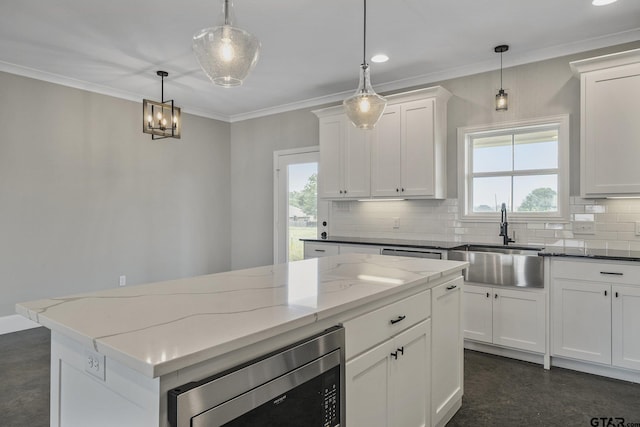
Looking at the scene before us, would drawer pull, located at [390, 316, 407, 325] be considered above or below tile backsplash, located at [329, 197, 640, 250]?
below

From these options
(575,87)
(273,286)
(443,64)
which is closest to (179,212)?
(443,64)

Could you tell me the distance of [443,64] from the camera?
4078 mm

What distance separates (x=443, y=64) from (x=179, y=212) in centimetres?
389

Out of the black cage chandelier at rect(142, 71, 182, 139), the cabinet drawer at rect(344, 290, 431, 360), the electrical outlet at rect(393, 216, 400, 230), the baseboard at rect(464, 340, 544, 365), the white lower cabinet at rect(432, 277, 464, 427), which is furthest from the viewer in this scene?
the electrical outlet at rect(393, 216, 400, 230)

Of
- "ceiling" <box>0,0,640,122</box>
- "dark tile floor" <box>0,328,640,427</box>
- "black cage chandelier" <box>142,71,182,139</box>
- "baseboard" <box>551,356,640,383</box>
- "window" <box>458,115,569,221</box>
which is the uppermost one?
"ceiling" <box>0,0,640,122</box>

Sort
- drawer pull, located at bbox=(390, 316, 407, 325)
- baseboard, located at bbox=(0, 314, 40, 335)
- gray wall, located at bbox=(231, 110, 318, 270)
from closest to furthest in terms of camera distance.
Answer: drawer pull, located at bbox=(390, 316, 407, 325) < baseboard, located at bbox=(0, 314, 40, 335) < gray wall, located at bbox=(231, 110, 318, 270)

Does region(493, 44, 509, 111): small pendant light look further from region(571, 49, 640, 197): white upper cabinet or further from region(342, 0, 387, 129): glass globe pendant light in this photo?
region(342, 0, 387, 129): glass globe pendant light

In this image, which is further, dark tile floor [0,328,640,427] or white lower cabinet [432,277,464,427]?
dark tile floor [0,328,640,427]

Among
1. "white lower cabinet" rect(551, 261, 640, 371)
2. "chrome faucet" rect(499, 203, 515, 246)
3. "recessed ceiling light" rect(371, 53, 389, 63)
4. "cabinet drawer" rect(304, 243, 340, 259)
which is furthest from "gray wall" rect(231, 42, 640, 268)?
"cabinet drawer" rect(304, 243, 340, 259)

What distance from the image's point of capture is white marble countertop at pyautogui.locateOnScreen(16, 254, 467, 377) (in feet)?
3.18

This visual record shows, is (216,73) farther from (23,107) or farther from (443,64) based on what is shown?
(23,107)

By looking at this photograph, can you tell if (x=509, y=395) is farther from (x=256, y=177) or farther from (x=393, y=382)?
(x=256, y=177)

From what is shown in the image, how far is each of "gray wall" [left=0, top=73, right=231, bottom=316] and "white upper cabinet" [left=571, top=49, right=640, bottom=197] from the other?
474 cm

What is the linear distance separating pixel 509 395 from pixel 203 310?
2407mm
